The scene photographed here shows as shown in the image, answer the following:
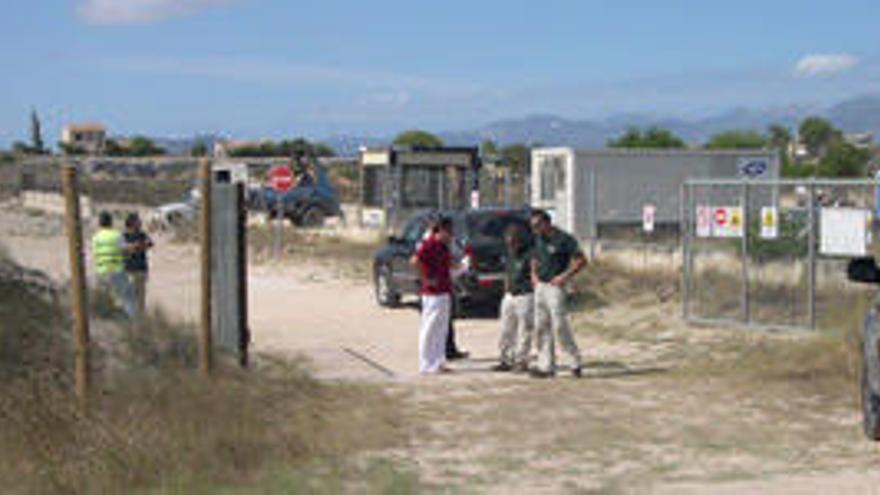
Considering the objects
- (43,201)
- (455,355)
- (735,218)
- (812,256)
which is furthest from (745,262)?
(43,201)

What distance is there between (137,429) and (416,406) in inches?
141

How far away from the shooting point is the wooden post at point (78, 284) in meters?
9.28

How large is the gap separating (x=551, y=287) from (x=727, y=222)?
4.08 m

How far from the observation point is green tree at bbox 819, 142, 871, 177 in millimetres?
62250

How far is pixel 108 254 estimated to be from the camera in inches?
631

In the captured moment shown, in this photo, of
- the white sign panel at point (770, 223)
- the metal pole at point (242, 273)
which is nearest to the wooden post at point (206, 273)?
the metal pole at point (242, 273)

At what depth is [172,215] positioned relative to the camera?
43406 mm

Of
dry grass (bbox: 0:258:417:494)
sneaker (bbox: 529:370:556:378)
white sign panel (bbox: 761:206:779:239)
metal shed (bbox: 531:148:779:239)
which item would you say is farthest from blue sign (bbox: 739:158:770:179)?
dry grass (bbox: 0:258:417:494)

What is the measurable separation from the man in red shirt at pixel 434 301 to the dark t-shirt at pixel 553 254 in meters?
1.11

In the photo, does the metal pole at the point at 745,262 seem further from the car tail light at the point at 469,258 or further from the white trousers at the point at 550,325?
the car tail light at the point at 469,258

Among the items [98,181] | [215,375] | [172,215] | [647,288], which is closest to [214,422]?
[215,375]

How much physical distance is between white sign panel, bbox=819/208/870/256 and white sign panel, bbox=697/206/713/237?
2144 mm

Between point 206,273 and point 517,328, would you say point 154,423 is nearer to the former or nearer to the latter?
point 206,273

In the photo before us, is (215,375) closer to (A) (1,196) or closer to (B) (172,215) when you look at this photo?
(B) (172,215)
